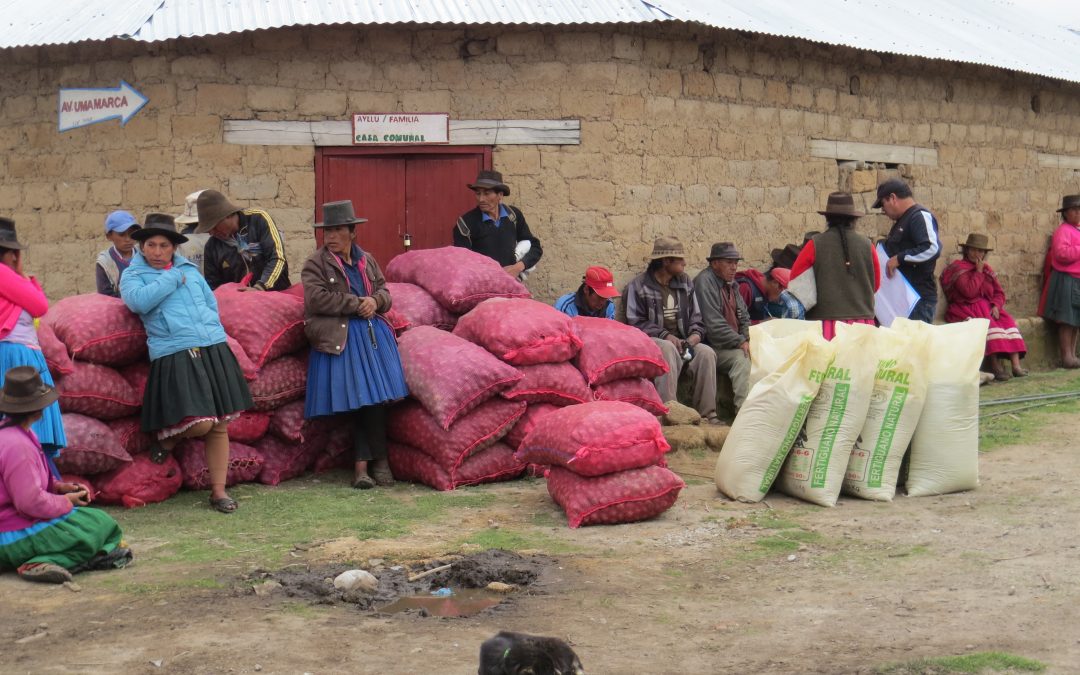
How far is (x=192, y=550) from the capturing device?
5699 millimetres

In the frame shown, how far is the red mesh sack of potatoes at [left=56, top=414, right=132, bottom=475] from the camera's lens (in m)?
6.49

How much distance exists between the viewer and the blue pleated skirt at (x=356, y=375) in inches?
277

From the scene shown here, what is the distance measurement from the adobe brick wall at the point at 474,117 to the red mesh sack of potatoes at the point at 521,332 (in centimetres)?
183

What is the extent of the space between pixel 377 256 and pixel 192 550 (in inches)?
158

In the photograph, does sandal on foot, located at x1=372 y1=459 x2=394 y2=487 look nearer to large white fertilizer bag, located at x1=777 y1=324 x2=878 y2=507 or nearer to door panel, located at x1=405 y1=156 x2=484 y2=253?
large white fertilizer bag, located at x1=777 y1=324 x2=878 y2=507

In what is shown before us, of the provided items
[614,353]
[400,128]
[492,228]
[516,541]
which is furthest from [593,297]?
[516,541]

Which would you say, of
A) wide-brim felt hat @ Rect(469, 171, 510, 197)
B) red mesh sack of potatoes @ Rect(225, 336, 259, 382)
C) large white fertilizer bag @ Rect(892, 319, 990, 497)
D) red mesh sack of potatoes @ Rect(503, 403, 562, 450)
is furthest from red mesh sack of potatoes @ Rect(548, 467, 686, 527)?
wide-brim felt hat @ Rect(469, 171, 510, 197)

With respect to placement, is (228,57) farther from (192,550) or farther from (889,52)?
(889,52)

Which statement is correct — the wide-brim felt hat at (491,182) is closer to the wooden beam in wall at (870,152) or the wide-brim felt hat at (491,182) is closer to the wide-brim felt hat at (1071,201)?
the wooden beam in wall at (870,152)

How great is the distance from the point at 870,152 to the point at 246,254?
5962 millimetres

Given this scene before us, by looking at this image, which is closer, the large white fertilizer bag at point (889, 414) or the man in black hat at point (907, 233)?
the large white fertilizer bag at point (889, 414)

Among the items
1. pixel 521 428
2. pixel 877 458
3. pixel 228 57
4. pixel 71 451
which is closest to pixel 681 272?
pixel 521 428

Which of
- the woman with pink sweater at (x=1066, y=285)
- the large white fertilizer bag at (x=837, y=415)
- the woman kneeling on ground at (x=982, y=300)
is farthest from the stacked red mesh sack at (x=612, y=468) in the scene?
the woman with pink sweater at (x=1066, y=285)

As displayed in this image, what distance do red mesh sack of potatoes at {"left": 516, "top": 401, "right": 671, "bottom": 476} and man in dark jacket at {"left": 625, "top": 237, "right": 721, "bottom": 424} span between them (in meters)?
2.54
